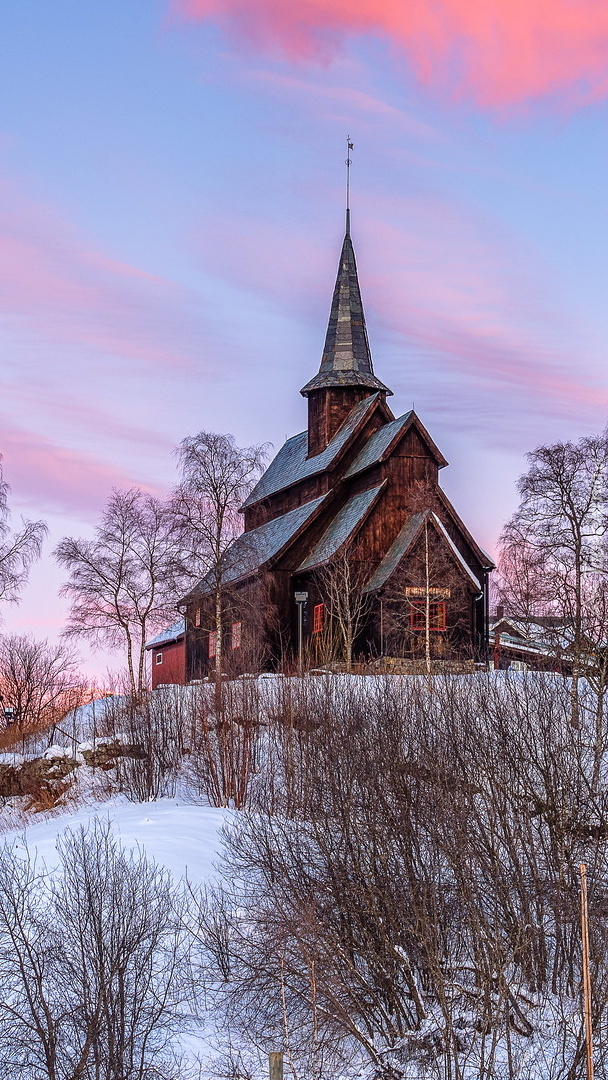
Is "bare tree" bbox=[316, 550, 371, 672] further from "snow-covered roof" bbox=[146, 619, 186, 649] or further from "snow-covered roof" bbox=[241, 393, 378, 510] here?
"snow-covered roof" bbox=[146, 619, 186, 649]

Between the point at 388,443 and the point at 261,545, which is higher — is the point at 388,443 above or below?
above

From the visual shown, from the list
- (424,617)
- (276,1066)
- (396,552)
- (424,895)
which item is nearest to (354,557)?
(396,552)

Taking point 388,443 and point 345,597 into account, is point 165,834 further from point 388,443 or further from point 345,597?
point 388,443

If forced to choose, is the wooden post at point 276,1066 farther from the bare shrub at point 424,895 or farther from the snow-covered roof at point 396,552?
the snow-covered roof at point 396,552

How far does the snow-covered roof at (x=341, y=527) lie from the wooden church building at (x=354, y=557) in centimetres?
7

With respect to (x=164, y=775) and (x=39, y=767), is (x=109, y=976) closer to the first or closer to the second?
(x=164, y=775)

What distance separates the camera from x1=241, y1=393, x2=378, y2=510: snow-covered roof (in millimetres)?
49469

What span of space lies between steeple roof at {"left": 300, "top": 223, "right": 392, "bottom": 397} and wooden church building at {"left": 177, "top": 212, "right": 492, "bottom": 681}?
0.30ft

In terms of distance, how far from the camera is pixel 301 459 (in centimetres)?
5400

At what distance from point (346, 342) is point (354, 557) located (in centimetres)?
1329

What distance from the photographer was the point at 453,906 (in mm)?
22734

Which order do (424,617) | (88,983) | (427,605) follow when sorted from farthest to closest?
(424,617) < (427,605) < (88,983)

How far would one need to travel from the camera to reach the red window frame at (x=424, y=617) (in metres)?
42.1

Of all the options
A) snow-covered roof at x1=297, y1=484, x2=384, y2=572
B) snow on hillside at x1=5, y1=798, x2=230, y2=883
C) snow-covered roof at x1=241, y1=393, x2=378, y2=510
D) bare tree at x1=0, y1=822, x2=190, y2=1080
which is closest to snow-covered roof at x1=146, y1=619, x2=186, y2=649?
snow-covered roof at x1=241, y1=393, x2=378, y2=510
